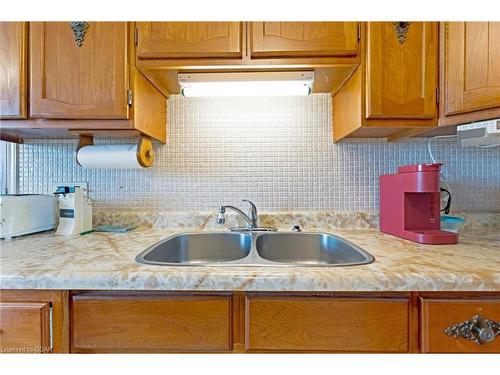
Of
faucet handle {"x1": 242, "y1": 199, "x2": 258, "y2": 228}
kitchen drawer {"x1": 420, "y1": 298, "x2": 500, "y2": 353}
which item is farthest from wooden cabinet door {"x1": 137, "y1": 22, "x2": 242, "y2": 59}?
kitchen drawer {"x1": 420, "y1": 298, "x2": 500, "y2": 353}

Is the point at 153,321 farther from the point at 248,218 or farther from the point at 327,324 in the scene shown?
the point at 248,218

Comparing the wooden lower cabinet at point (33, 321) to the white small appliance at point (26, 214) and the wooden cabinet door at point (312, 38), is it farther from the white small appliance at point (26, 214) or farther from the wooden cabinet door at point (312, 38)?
the wooden cabinet door at point (312, 38)

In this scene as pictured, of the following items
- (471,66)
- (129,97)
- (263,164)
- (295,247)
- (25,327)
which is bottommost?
(25,327)

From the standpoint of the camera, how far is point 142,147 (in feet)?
4.22

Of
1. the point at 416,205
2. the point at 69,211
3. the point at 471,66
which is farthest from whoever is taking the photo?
the point at 69,211

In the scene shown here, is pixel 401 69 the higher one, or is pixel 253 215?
pixel 401 69

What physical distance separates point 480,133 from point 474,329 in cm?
69

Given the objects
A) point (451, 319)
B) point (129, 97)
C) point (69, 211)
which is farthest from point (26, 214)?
point (451, 319)

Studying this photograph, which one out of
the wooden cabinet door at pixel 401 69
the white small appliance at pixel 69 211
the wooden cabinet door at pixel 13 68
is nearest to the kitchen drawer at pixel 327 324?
the wooden cabinet door at pixel 401 69

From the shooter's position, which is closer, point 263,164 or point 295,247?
point 295,247

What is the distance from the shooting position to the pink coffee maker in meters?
1.02

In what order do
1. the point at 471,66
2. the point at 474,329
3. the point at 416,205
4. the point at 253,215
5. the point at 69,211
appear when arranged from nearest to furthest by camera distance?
the point at 474,329, the point at 471,66, the point at 416,205, the point at 69,211, the point at 253,215

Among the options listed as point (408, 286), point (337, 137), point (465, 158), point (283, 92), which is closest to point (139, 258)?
point (408, 286)

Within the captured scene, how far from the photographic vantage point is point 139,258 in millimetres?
852
